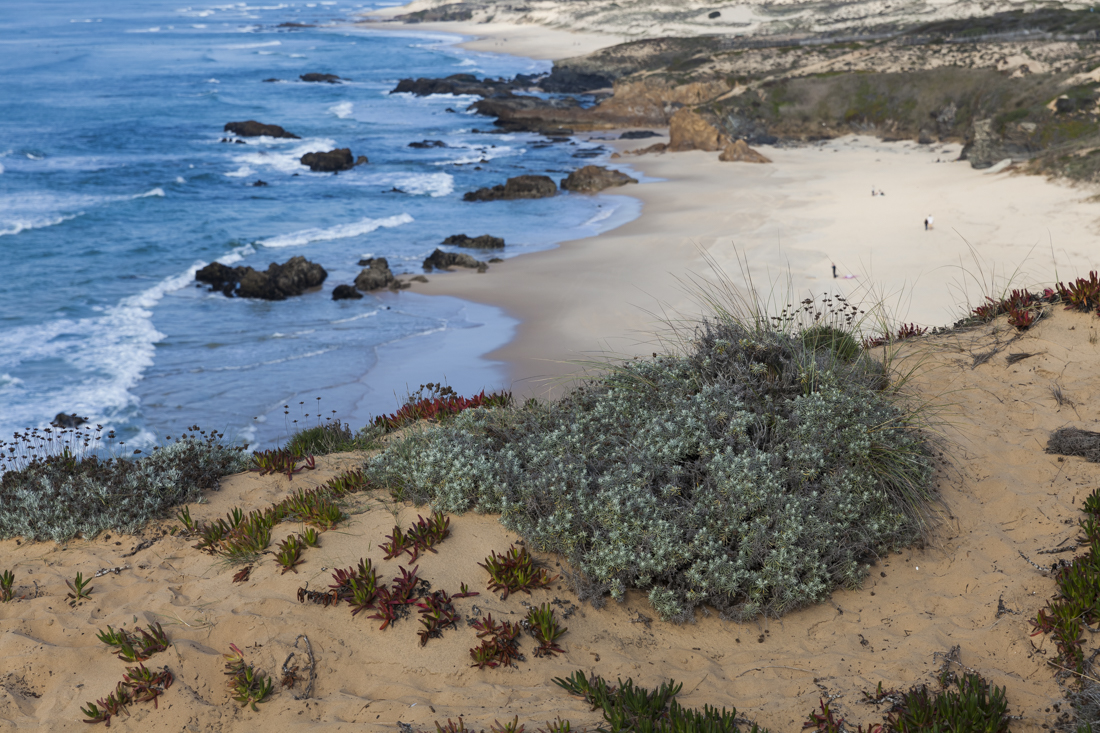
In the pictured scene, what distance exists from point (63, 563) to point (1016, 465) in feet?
23.7

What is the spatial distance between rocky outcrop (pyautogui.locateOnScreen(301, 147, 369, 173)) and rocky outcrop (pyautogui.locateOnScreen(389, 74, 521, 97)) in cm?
2448

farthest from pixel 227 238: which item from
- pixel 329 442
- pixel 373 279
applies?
pixel 329 442

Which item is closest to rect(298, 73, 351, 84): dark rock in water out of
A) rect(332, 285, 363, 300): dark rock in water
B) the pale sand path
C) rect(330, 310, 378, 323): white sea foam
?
the pale sand path

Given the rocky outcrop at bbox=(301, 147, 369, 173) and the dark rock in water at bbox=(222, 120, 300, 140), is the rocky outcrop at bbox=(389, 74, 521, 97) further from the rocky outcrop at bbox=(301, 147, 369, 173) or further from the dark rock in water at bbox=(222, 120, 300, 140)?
the rocky outcrop at bbox=(301, 147, 369, 173)

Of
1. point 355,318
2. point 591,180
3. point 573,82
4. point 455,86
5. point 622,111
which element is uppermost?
point 573,82

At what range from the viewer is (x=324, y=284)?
62.9ft

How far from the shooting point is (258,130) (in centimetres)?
4278

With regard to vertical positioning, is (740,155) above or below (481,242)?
above

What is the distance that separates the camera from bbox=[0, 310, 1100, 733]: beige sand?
402cm

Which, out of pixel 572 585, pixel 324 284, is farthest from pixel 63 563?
pixel 324 284

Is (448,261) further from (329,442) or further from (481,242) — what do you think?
(329,442)

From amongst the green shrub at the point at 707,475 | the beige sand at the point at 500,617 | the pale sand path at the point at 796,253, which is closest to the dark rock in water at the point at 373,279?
the pale sand path at the point at 796,253

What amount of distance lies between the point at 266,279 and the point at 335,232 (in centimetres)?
636

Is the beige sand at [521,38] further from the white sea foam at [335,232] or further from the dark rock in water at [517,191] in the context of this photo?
the white sea foam at [335,232]
